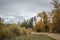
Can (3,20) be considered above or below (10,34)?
above

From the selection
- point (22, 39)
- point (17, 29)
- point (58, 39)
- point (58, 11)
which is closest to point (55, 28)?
point (58, 11)

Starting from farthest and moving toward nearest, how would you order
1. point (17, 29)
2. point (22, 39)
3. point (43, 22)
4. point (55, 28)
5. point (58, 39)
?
point (43, 22)
point (55, 28)
point (17, 29)
point (58, 39)
point (22, 39)

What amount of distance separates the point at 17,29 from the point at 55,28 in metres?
→ 9.31

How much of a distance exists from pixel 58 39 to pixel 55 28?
10.9 metres

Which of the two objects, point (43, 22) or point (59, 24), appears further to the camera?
point (43, 22)

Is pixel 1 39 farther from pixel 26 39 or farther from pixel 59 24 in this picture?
pixel 59 24

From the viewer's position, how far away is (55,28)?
997 inches

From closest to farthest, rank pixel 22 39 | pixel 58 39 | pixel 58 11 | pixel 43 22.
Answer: pixel 22 39 → pixel 58 39 → pixel 58 11 → pixel 43 22

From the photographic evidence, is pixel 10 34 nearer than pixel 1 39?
No

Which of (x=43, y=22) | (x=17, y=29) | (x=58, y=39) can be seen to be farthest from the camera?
(x=43, y=22)

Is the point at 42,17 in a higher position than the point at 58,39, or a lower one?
higher

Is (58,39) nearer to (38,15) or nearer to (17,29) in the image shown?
(17,29)

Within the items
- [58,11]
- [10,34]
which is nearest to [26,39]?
[10,34]

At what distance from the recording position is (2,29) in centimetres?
1500
